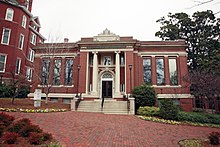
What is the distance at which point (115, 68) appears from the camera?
74.9 ft

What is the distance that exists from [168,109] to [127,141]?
8245 mm

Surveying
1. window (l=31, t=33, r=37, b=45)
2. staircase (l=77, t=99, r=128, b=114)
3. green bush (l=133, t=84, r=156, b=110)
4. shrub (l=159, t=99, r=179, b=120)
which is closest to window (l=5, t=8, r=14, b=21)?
window (l=31, t=33, r=37, b=45)

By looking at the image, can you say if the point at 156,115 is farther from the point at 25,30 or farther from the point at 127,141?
the point at 25,30

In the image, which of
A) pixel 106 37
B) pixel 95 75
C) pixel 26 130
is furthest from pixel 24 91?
pixel 26 130

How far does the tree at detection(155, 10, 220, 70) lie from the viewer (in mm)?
29020

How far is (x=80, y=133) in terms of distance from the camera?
7641 millimetres

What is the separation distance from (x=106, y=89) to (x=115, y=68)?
3258 millimetres

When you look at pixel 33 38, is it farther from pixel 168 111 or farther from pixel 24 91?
pixel 168 111

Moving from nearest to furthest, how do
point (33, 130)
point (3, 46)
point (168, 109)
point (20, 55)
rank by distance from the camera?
point (33, 130), point (168, 109), point (3, 46), point (20, 55)

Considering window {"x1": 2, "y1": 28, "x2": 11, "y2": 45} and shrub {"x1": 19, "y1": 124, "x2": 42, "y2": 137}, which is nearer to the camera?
shrub {"x1": 19, "y1": 124, "x2": 42, "y2": 137}

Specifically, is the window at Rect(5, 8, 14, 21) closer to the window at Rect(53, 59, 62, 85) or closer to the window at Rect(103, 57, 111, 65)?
the window at Rect(53, 59, 62, 85)

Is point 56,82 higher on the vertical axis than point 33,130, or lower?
higher

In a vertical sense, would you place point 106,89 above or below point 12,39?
below

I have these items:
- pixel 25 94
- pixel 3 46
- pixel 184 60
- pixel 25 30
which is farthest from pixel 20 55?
pixel 184 60
